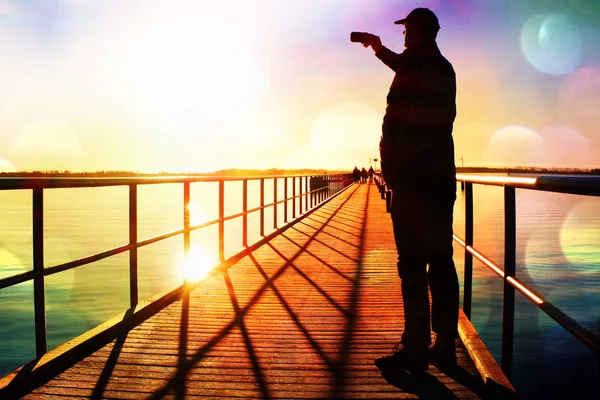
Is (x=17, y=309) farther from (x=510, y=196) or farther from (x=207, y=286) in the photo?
(x=510, y=196)

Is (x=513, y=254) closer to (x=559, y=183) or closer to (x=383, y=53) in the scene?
(x=559, y=183)

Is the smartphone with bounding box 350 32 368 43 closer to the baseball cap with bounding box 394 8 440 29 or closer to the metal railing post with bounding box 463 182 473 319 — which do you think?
the baseball cap with bounding box 394 8 440 29

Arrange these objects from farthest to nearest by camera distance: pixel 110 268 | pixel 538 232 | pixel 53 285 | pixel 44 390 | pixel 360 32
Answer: pixel 538 232 < pixel 110 268 < pixel 53 285 < pixel 360 32 < pixel 44 390

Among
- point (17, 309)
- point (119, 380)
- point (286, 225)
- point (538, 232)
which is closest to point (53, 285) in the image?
point (17, 309)

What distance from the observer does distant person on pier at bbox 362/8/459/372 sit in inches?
123

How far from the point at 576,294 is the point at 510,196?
16.5 metres

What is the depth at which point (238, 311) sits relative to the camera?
17.0ft

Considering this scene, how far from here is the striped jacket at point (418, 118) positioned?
3123 millimetres

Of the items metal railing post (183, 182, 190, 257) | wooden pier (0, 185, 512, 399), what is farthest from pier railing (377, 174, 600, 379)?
metal railing post (183, 182, 190, 257)

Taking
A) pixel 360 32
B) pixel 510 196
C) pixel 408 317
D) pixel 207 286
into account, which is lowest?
pixel 207 286

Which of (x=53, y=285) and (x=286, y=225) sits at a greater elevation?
(x=286, y=225)

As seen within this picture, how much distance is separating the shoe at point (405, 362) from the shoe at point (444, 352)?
0.37 feet

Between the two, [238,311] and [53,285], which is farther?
[53,285]

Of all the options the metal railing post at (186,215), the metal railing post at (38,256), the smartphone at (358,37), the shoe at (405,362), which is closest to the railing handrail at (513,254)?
the shoe at (405,362)
